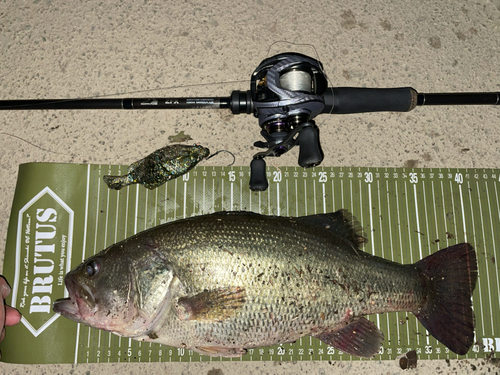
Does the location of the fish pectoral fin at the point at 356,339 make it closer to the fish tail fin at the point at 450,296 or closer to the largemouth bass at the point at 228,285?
the largemouth bass at the point at 228,285

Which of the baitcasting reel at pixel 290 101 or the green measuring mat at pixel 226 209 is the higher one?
the baitcasting reel at pixel 290 101

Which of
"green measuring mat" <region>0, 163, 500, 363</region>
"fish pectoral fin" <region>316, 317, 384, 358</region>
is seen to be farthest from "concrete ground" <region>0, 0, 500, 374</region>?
"fish pectoral fin" <region>316, 317, 384, 358</region>

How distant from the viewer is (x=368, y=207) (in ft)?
8.85

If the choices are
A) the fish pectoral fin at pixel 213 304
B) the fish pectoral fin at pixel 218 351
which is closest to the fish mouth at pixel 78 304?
the fish pectoral fin at pixel 213 304

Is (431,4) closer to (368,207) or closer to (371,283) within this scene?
(368,207)

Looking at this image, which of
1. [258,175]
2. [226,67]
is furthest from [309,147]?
[226,67]

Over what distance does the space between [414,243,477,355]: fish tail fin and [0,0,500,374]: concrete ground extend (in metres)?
0.88

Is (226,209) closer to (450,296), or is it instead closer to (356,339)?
(356,339)

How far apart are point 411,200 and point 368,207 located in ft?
1.22

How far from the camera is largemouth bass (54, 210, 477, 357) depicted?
197cm

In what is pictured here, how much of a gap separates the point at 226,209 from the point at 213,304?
87 centimetres

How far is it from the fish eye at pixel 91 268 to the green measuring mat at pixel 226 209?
554 millimetres

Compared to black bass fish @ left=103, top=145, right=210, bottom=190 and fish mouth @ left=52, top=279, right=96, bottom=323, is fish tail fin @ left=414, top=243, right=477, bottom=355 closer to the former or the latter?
black bass fish @ left=103, top=145, right=210, bottom=190

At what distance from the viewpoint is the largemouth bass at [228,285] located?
1974 millimetres
